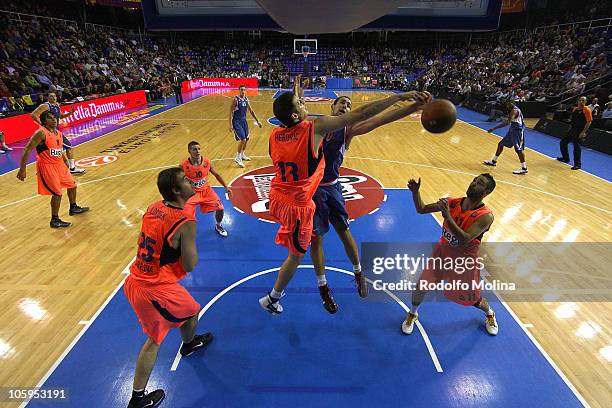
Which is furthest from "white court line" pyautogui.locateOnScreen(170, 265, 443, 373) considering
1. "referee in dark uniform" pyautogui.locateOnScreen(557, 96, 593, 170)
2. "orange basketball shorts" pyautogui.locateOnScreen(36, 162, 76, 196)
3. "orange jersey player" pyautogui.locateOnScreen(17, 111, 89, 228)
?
"referee in dark uniform" pyautogui.locateOnScreen(557, 96, 593, 170)

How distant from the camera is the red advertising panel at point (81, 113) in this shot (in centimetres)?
1175

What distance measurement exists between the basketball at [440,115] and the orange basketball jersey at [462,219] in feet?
3.39

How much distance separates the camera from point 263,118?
16.7 m

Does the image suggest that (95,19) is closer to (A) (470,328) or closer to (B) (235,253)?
(B) (235,253)

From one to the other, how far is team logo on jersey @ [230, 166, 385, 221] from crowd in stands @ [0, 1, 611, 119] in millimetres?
11522

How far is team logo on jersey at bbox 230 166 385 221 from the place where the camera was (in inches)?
266

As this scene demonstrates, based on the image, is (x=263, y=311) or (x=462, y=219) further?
(x=263, y=311)

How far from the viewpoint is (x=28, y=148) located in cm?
538

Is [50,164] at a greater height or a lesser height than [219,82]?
greater

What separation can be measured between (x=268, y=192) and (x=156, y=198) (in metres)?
2.29

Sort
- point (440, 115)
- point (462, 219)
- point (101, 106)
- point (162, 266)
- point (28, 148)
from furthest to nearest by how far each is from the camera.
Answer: point (101, 106) → point (28, 148) → point (462, 219) → point (162, 266) → point (440, 115)

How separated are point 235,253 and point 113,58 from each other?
27.5 m

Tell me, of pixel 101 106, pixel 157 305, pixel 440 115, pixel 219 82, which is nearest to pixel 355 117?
pixel 440 115

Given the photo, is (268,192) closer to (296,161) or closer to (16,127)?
(296,161)
